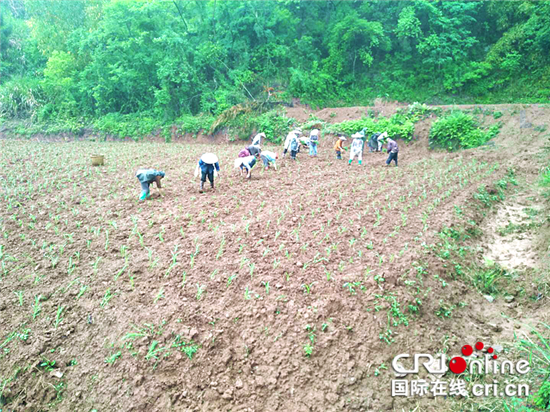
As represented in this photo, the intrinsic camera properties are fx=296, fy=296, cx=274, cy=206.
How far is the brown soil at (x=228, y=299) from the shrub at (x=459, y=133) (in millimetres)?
5580

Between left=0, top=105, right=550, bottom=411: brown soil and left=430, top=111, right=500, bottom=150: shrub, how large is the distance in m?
5.58

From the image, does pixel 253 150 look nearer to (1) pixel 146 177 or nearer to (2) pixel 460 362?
(1) pixel 146 177

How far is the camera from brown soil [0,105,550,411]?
2.96 metres

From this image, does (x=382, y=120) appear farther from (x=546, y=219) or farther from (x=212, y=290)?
(x=212, y=290)

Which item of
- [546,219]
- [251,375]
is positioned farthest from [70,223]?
[546,219]

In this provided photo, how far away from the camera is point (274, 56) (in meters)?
20.1

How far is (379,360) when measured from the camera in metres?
3.28

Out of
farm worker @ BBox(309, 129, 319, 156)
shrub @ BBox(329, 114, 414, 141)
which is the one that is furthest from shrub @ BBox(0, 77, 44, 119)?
shrub @ BBox(329, 114, 414, 141)

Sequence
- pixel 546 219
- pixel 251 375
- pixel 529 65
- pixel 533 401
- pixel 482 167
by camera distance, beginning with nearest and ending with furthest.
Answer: pixel 533 401, pixel 251 375, pixel 546 219, pixel 482 167, pixel 529 65

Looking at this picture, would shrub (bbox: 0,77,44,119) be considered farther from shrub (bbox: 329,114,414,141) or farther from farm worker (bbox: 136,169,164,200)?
shrub (bbox: 329,114,414,141)

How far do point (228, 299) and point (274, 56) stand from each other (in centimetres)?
1981

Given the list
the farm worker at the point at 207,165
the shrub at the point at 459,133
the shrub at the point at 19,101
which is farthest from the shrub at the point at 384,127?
the shrub at the point at 19,101

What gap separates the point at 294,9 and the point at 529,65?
15122 mm

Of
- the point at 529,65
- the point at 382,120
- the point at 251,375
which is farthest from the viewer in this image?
the point at 529,65
